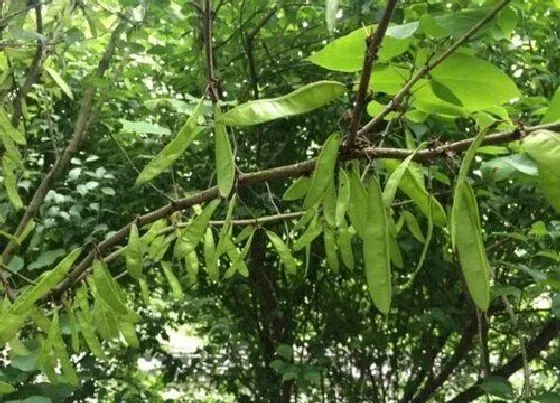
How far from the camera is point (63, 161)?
145 cm

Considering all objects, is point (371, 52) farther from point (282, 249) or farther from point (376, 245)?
point (282, 249)

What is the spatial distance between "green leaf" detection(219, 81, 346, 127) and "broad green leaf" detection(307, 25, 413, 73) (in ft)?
0.18

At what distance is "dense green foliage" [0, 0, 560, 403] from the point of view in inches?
22.6

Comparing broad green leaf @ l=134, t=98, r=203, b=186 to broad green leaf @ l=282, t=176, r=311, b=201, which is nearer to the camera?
broad green leaf @ l=134, t=98, r=203, b=186

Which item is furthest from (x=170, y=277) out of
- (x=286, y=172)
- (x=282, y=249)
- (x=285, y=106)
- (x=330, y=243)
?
(x=285, y=106)

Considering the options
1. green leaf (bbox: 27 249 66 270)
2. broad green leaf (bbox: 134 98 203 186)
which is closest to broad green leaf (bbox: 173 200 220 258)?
broad green leaf (bbox: 134 98 203 186)

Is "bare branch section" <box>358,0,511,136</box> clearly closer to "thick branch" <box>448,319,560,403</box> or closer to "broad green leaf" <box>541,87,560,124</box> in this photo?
"broad green leaf" <box>541,87,560,124</box>

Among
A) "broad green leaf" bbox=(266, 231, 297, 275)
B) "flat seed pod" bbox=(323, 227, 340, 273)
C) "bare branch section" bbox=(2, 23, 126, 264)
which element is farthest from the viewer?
"bare branch section" bbox=(2, 23, 126, 264)

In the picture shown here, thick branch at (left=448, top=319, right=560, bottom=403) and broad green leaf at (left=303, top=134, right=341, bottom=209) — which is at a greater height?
thick branch at (left=448, top=319, right=560, bottom=403)

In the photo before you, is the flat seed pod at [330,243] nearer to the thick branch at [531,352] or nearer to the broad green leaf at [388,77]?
the broad green leaf at [388,77]

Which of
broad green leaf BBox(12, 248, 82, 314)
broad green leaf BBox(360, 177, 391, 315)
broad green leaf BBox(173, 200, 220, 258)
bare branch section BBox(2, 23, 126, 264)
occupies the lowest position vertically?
broad green leaf BBox(360, 177, 391, 315)

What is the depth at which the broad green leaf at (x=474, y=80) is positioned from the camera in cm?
56

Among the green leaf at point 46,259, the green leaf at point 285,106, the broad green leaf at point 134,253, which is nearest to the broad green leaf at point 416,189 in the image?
the green leaf at point 285,106

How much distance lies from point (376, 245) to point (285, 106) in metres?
0.13
